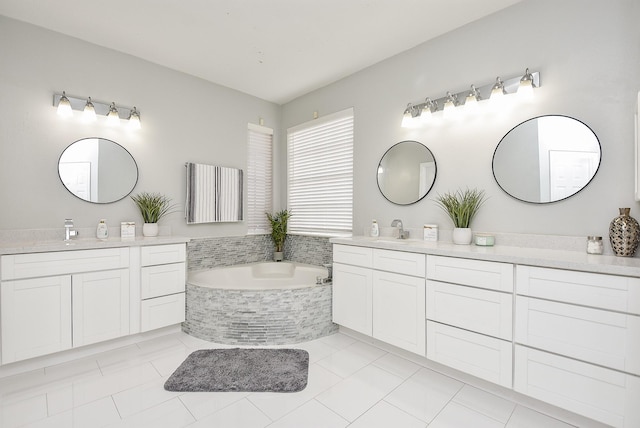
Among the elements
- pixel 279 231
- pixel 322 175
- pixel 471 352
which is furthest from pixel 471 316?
pixel 279 231

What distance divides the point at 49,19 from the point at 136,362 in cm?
291

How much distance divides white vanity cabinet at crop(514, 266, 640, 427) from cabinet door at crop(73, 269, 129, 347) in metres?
2.96

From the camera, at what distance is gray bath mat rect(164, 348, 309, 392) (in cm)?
201

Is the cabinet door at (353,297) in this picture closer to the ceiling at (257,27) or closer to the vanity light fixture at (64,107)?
the ceiling at (257,27)

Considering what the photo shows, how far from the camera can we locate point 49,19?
8.18ft

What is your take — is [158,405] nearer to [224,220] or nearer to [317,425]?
[317,425]

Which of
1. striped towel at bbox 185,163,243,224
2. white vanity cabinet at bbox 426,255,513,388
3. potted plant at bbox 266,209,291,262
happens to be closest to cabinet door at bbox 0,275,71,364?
striped towel at bbox 185,163,243,224

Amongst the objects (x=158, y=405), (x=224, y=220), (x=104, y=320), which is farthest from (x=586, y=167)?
(x=104, y=320)

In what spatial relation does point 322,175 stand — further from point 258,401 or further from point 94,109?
point 258,401

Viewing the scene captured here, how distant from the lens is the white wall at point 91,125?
2494 mm

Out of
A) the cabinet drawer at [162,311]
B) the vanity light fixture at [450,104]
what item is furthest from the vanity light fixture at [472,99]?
the cabinet drawer at [162,311]

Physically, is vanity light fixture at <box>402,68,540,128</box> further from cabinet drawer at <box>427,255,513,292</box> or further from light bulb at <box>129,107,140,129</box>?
light bulb at <box>129,107,140,129</box>

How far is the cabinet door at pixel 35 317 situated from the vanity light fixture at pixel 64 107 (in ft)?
4.79

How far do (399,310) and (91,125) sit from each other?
3.29 meters
